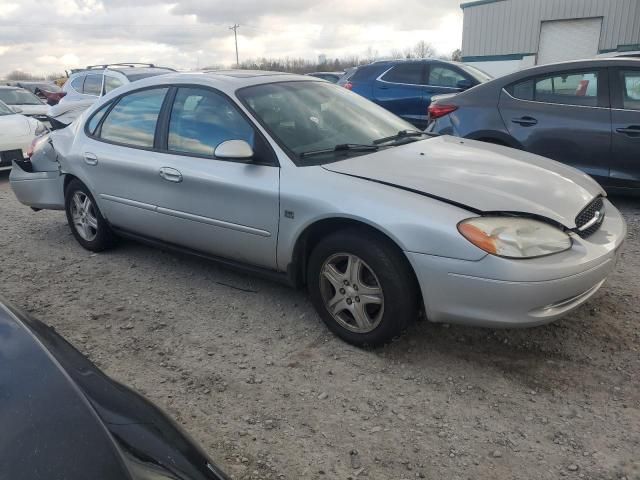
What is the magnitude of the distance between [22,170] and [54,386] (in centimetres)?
440

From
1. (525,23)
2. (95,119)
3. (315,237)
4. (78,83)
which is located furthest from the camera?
(525,23)

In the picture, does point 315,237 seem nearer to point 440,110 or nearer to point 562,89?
point 440,110

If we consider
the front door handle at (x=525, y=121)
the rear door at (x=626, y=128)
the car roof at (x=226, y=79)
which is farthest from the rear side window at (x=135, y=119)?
the rear door at (x=626, y=128)

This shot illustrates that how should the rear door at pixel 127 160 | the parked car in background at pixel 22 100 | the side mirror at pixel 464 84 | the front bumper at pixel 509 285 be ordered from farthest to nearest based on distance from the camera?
1. the parked car in background at pixel 22 100
2. the side mirror at pixel 464 84
3. the rear door at pixel 127 160
4. the front bumper at pixel 509 285

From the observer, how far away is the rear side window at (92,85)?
11.1 metres

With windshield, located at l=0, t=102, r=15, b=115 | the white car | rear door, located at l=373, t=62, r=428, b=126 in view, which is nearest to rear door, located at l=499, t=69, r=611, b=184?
rear door, located at l=373, t=62, r=428, b=126

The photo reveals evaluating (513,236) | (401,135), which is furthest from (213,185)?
(513,236)

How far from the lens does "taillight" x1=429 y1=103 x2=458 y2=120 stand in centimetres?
617

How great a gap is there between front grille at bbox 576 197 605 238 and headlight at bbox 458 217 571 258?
249 millimetres

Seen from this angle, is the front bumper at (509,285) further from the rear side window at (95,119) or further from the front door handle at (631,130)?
the rear side window at (95,119)

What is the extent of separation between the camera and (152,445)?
1.56m

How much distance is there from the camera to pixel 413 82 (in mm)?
9430

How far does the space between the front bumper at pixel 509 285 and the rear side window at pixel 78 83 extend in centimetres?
1098

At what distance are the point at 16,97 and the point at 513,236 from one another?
13118 mm
